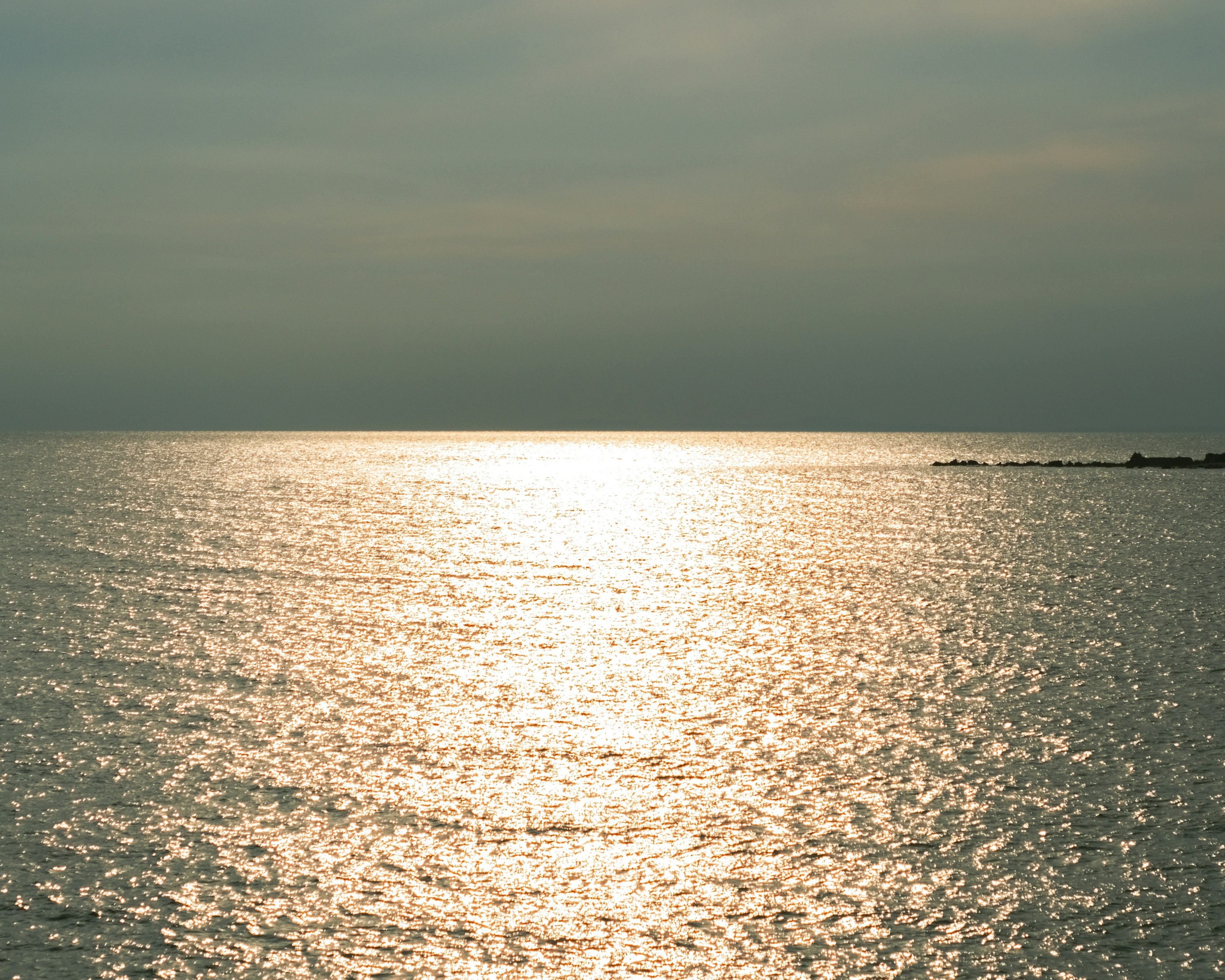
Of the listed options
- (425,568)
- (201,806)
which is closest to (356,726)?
(201,806)

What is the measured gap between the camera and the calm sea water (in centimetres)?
1956

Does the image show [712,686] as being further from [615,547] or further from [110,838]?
[615,547]

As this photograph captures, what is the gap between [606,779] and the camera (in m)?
29.0

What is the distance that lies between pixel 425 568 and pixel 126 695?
1707 inches

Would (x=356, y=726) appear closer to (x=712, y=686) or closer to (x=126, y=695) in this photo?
(x=126, y=695)

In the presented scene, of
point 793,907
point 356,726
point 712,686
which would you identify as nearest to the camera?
point 793,907

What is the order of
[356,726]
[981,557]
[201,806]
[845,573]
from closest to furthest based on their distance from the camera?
[201,806] → [356,726] → [845,573] → [981,557]

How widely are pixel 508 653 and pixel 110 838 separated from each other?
25423mm

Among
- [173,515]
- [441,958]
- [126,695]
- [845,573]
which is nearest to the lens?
[441,958]

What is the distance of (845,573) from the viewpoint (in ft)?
266

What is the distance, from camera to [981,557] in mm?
88625

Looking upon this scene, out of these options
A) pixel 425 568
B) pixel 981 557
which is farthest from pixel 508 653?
pixel 981 557

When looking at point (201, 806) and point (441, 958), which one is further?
point (201, 806)

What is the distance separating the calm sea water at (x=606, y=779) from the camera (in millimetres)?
19562
